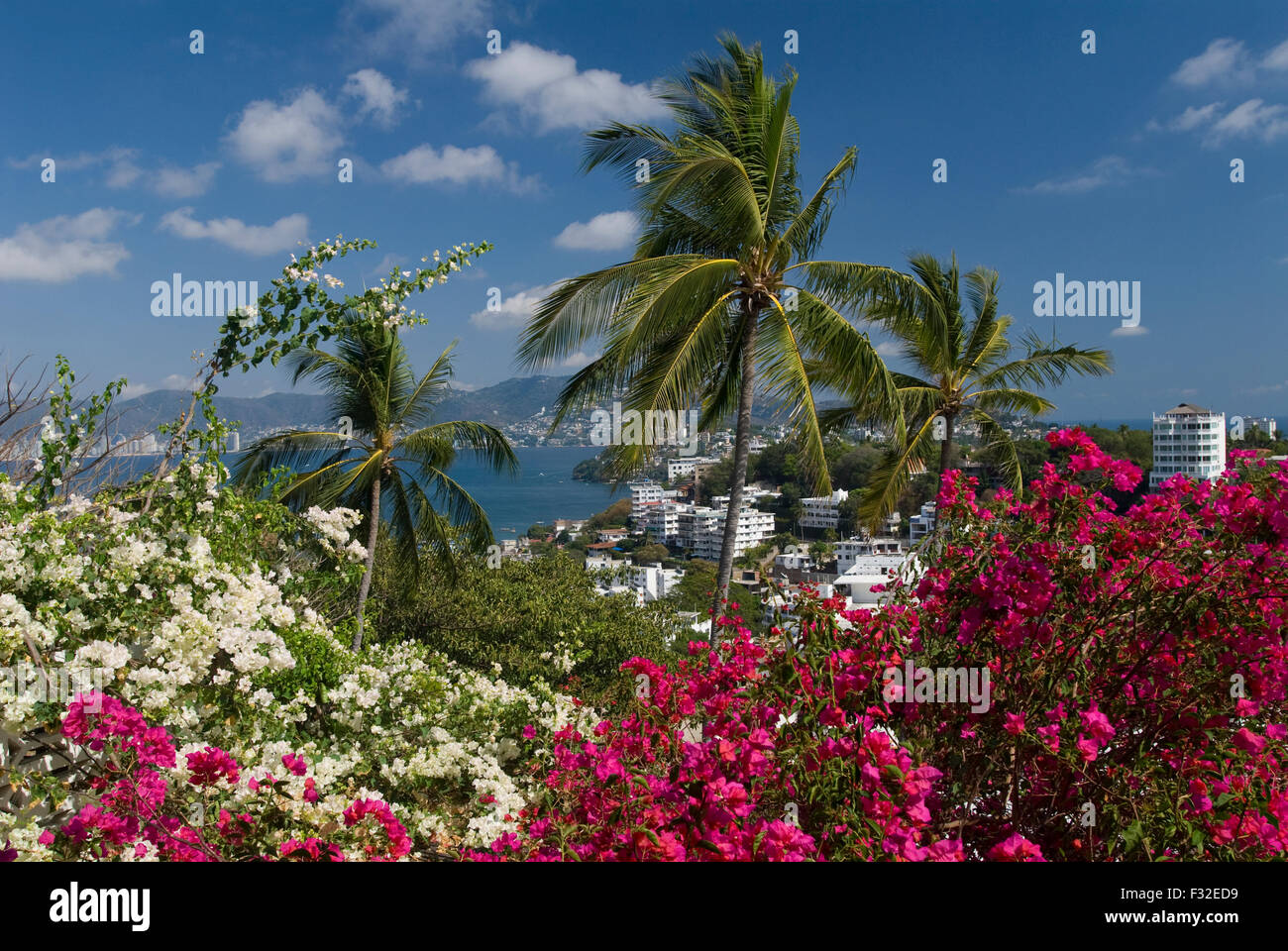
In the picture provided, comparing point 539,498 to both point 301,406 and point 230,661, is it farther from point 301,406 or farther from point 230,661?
point 230,661

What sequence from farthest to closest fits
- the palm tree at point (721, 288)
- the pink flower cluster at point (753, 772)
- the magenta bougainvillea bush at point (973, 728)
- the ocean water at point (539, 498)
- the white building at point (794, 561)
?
1. the ocean water at point (539, 498)
2. the white building at point (794, 561)
3. the palm tree at point (721, 288)
4. the magenta bougainvillea bush at point (973, 728)
5. the pink flower cluster at point (753, 772)

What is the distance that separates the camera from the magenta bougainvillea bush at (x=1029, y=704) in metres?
2.04

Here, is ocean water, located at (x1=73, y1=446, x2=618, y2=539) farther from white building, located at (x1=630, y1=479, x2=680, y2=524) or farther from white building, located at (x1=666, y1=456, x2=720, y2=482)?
white building, located at (x1=666, y1=456, x2=720, y2=482)

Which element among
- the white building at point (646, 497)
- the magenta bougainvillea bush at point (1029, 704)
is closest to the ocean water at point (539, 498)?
→ the white building at point (646, 497)

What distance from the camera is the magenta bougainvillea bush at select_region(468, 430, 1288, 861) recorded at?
6.69ft

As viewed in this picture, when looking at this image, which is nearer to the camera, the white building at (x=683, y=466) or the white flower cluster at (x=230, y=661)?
the white flower cluster at (x=230, y=661)

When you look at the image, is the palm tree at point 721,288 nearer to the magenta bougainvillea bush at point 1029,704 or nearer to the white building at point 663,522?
the magenta bougainvillea bush at point 1029,704

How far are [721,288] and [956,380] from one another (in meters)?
5.60

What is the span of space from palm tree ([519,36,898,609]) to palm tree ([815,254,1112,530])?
3287mm

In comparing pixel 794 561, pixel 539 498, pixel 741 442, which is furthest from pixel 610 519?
pixel 741 442

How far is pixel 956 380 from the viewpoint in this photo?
11.5 m

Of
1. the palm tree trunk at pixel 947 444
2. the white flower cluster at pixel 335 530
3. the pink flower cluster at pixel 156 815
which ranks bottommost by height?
the pink flower cluster at pixel 156 815

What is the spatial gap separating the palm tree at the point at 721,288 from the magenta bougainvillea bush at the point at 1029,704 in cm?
437

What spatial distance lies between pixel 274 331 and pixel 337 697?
2.26 m
